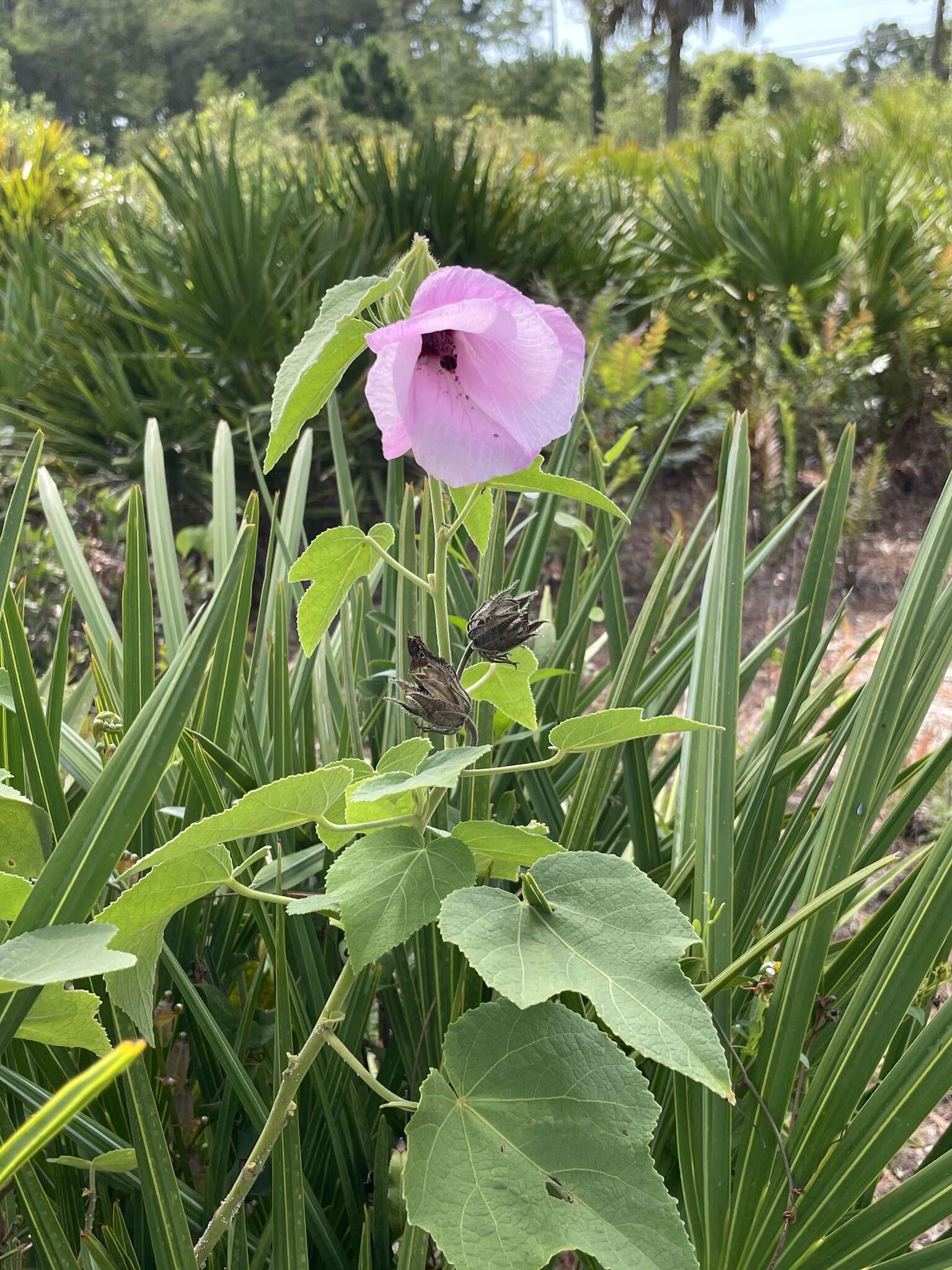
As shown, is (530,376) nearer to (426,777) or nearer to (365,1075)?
(426,777)

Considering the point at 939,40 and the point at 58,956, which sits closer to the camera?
the point at 58,956

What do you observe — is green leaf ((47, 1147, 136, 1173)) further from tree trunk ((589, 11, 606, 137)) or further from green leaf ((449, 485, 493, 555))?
tree trunk ((589, 11, 606, 137))

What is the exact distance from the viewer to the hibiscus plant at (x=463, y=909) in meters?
0.31

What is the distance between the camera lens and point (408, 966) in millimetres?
614

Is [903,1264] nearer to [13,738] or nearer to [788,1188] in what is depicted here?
[788,1188]

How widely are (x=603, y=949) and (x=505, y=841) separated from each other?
60 millimetres

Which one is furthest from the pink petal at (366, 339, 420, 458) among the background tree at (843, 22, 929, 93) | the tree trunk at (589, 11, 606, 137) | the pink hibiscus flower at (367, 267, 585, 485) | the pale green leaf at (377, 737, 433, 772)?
the background tree at (843, 22, 929, 93)

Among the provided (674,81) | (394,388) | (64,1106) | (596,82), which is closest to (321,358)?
(394,388)

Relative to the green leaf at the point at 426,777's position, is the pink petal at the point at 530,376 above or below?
above

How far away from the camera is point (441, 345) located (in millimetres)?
372

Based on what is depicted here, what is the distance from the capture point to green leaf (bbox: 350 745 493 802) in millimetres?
286

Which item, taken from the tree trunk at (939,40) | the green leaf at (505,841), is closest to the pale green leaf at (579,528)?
the green leaf at (505,841)

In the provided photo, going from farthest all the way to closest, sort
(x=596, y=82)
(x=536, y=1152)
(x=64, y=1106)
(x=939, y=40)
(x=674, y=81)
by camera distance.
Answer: (x=939, y=40)
(x=596, y=82)
(x=674, y=81)
(x=536, y=1152)
(x=64, y=1106)

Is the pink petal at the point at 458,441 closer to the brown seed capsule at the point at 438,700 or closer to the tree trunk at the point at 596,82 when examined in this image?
the brown seed capsule at the point at 438,700
